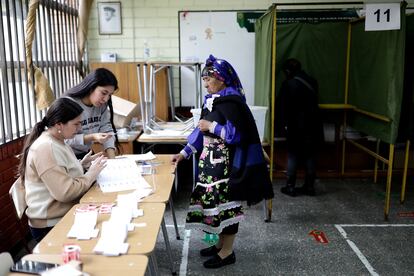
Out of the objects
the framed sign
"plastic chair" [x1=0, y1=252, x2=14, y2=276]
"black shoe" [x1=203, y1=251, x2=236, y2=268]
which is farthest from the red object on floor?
the framed sign

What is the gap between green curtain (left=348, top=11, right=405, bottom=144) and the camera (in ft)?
11.0

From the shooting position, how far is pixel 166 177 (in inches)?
94.7

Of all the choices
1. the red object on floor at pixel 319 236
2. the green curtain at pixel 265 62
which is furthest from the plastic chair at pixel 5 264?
the green curtain at pixel 265 62

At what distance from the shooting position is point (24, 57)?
3.29 m

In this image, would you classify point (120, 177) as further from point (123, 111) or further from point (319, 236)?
point (123, 111)

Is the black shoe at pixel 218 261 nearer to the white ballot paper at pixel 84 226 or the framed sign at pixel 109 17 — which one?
the white ballot paper at pixel 84 226

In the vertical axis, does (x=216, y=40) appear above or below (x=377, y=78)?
above

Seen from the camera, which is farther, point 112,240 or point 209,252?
point 209,252

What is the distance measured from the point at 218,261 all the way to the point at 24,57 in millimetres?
2238

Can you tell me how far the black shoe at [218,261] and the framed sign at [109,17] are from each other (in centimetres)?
324

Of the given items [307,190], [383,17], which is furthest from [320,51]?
[307,190]

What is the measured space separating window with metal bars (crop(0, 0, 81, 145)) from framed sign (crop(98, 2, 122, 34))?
0.45m

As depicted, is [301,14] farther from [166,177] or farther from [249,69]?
[166,177]

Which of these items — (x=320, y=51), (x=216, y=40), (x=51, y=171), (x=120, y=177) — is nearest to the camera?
(x=51, y=171)
